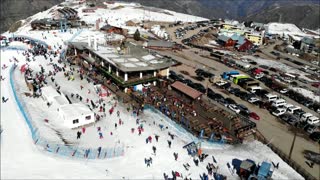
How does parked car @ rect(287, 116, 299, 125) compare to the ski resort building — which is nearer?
parked car @ rect(287, 116, 299, 125)

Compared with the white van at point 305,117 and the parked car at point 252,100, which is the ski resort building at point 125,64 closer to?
the parked car at point 252,100

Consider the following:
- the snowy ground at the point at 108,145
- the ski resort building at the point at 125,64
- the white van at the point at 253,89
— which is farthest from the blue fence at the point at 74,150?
the white van at the point at 253,89

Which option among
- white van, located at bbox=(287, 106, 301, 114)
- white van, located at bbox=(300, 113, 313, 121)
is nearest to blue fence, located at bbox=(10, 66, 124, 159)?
white van, located at bbox=(300, 113, 313, 121)

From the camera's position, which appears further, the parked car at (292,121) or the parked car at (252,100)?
the parked car at (252,100)

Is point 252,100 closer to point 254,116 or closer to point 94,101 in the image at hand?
point 254,116

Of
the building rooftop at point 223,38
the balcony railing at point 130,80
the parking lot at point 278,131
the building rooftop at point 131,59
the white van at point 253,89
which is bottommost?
the parking lot at point 278,131

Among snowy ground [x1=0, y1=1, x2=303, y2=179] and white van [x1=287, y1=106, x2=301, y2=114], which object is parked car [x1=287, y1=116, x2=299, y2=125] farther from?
snowy ground [x1=0, y1=1, x2=303, y2=179]

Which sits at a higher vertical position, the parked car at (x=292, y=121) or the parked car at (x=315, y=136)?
the parked car at (x=292, y=121)
